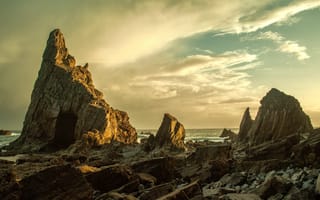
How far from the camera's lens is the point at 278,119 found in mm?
48281

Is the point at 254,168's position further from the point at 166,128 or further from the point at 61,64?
the point at 61,64

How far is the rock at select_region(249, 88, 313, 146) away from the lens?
47062 mm

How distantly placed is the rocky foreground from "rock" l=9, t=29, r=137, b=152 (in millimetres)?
272

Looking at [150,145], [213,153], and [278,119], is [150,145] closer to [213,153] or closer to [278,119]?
[278,119]

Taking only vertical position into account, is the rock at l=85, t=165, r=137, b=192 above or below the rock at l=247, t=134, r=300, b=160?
below

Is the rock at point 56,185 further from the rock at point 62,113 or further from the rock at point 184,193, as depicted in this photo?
the rock at point 62,113

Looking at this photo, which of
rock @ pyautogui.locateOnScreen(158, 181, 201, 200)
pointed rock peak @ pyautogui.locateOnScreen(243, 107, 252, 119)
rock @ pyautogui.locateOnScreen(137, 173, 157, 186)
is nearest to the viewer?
rock @ pyautogui.locateOnScreen(158, 181, 201, 200)

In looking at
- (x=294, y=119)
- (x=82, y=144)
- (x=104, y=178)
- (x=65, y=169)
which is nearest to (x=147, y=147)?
(x=82, y=144)

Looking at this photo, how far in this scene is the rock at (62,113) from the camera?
7556 cm

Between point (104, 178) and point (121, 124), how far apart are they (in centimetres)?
7866

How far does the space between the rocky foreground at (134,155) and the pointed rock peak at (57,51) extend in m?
0.33

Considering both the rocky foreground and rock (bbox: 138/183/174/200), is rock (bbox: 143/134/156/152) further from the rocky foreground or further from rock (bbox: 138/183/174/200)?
rock (bbox: 138/183/174/200)

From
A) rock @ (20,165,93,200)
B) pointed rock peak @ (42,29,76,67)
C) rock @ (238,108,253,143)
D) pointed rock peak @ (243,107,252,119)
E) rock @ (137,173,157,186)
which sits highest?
pointed rock peak @ (42,29,76,67)

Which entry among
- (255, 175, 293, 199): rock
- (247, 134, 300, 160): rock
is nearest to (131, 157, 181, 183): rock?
(247, 134, 300, 160): rock
